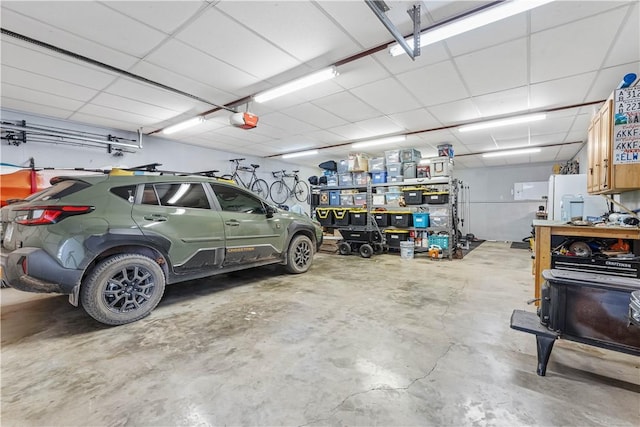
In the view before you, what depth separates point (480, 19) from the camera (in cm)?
227

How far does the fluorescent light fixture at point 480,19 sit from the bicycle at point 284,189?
7.13m

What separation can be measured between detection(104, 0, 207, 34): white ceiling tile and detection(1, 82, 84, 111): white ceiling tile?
2.87m

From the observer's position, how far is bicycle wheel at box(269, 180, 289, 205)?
9.32 metres

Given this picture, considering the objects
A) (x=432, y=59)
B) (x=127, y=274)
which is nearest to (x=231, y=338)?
(x=127, y=274)

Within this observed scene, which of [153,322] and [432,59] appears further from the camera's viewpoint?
[432,59]

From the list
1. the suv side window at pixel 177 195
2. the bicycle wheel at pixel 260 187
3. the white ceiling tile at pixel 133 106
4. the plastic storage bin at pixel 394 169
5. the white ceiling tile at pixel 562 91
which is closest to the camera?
the suv side window at pixel 177 195

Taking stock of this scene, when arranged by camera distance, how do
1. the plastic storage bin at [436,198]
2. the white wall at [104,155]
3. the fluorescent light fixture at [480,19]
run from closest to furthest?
the fluorescent light fixture at [480,19] < the white wall at [104,155] < the plastic storage bin at [436,198]

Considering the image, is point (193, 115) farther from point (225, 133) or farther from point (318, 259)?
point (318, 259)

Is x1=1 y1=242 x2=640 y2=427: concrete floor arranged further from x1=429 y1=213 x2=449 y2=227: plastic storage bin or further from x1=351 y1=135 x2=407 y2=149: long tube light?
x1=351 y1=135 x2=407 y2=149: long tube light

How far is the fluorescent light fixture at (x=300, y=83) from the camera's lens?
3229 mm

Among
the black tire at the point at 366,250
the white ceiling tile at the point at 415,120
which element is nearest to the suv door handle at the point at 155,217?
the white ceiling tile at the point at 415,120

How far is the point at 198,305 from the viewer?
2.99 m

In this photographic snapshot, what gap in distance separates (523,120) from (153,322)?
21.6 feet

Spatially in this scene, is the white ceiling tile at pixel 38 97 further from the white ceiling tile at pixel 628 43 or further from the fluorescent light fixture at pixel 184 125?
the white ceiling tile at pixel 628 43
